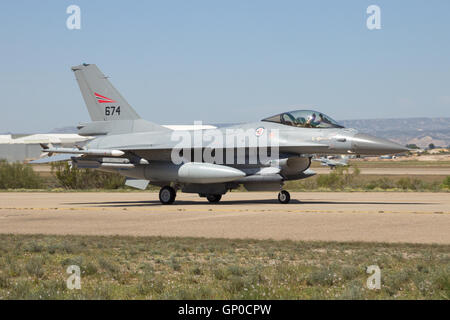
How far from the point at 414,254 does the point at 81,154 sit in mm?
15593

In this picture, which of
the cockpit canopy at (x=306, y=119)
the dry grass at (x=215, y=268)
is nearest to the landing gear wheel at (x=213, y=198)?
the cockpit canopy at (x=306, y=119)

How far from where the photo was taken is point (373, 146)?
69.9 ft

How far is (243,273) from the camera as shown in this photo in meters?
9.45

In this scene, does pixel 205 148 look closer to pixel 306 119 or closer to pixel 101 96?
pixel 306 119

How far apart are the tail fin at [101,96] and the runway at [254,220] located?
14.0 ft

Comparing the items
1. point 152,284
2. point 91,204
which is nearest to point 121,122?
point 91,204

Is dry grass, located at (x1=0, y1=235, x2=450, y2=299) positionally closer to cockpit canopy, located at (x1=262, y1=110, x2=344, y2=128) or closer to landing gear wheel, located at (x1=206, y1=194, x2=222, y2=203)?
cockpit canopy, located at (x1=262, y1=110, x2=344, y2=128)

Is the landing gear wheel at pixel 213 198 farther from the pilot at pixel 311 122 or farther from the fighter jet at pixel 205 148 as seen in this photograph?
the pilot at pixel 311 122

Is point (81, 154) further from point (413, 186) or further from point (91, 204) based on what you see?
point (413, 186)

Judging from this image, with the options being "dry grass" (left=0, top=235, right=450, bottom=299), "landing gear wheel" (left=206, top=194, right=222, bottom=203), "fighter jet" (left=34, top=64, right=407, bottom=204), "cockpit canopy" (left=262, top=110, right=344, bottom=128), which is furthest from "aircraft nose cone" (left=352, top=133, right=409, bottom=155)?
"dry grass" (left=0, top=235, right=450, bottom=299)

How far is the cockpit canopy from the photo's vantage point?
74.2 feet

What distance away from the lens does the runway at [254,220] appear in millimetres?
14352

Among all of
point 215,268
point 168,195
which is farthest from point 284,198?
point 215,268
